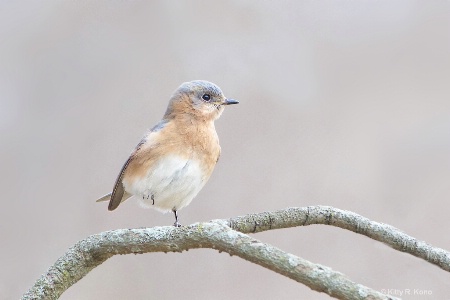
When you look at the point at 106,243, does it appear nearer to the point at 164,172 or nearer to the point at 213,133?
the point at 164,172

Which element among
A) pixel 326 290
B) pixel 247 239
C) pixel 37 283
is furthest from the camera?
pixel 37 283

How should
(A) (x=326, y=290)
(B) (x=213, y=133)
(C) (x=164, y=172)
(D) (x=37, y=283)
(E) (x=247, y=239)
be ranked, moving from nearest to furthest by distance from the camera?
1. (A) (x=326, y=290)
2. (E) (x=247, y=239)
3. (D) (x=37, y=283)
4. (C) (x=164, y=172)
5. (B) (x=213, y=133)

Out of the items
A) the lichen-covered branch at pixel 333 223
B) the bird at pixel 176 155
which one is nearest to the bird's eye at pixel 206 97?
the bird at pixel 176 155

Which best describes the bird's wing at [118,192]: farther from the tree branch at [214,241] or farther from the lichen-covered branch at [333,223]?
the lichen-covered branch at [333,223]

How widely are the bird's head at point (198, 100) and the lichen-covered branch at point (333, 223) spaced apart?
598 millimetres

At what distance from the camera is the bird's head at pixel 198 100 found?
1.94 metres

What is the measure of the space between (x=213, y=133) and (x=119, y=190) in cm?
35

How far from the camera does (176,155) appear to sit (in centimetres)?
185

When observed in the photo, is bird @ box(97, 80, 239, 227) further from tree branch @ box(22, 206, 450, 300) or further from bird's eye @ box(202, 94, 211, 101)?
tree branch @ box(22, 206, 450, 300)

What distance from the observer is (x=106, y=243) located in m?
1.37

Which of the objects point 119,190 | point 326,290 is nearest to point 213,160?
point 119,190

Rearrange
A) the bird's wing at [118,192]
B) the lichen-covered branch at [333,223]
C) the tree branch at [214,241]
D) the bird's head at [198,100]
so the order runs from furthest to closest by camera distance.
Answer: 1. the bird's head at [198,100]
2. the bird's wing at [118,192]
3. the lichen-covered branch at [333,223]
4. the tree branch at [214,241]

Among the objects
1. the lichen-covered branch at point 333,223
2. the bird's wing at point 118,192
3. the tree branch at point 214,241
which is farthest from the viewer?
the bird's wing at point 118,192

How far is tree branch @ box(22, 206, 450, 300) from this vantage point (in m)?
1.19
